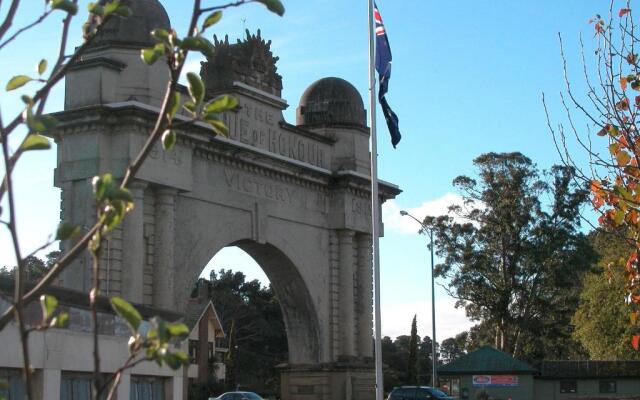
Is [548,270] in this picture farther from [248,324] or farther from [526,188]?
[248,324]

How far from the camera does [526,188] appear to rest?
56.5 metres

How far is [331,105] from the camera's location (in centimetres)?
4059

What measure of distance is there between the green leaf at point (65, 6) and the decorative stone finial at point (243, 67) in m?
30.0

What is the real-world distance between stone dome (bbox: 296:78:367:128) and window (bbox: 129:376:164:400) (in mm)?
25494

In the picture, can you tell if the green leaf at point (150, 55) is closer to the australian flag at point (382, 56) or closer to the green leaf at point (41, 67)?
the green leaf at point (41, 67)

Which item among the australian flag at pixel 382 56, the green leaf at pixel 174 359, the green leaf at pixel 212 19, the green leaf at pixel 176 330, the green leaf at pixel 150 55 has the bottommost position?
the green leaf at pixel 174 359

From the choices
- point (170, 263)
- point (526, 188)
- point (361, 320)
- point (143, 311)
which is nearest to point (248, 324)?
point (526, 188)

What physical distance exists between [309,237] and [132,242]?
9.69 meters

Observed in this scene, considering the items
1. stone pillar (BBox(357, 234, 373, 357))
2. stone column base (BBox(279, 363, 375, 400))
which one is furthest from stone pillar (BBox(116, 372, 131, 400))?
stone pillar (BBox(357, 234, 373, 357))

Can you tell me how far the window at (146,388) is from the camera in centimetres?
1470

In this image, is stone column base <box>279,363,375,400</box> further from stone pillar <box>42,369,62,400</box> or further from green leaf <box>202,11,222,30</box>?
green leaf <box>202,11,222,30</box>

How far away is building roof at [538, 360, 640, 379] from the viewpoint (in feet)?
169

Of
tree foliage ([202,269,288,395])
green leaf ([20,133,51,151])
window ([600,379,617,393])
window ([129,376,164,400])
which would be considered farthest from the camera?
tree foliage ([202,269,288,395])

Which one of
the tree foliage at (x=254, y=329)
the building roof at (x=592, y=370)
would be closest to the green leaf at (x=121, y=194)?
the building roof at (x=592, y=370)
